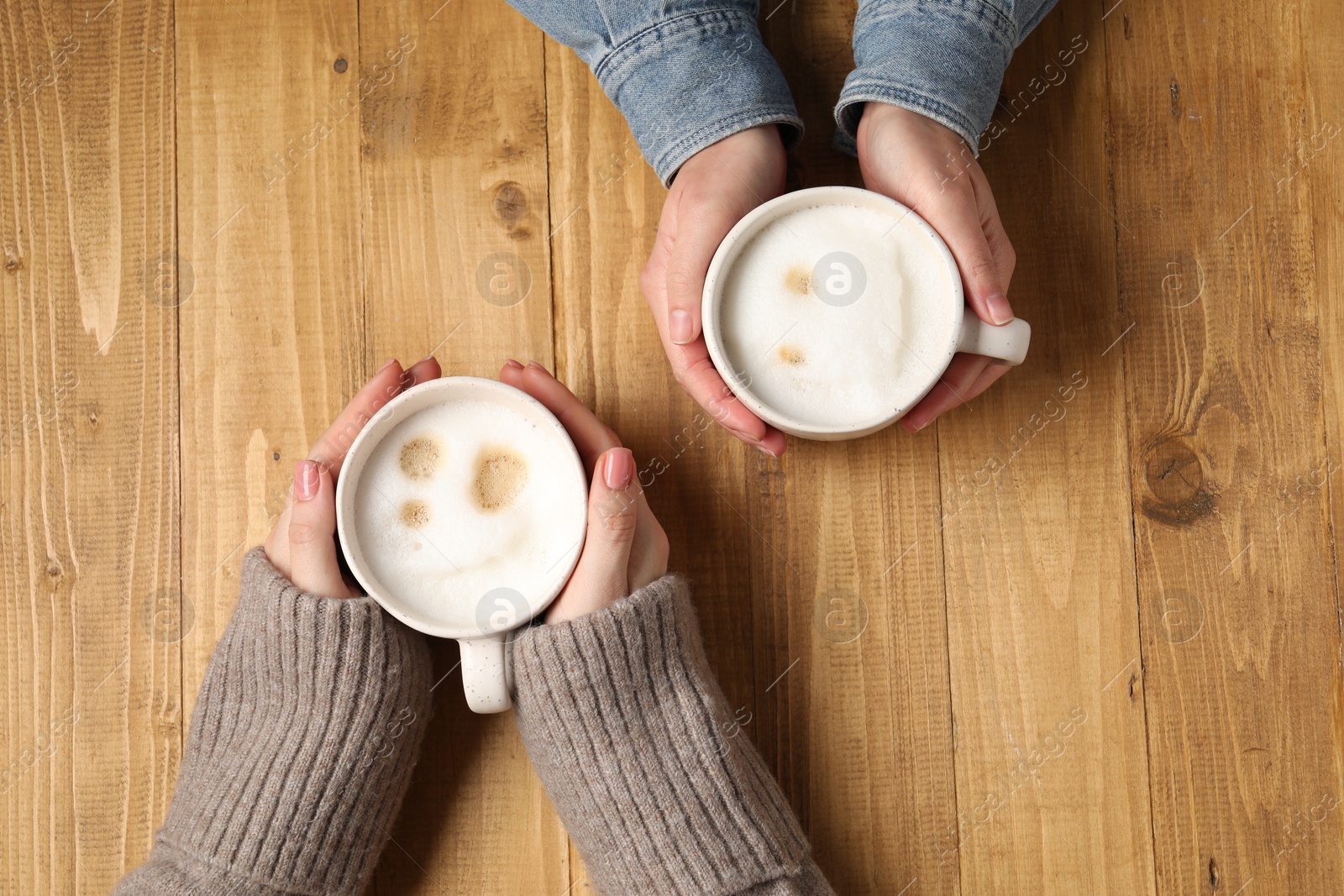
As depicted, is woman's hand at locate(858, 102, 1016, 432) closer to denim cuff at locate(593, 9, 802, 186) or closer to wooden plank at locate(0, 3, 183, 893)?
denim cuff at locate(593, 9, 802, 186)

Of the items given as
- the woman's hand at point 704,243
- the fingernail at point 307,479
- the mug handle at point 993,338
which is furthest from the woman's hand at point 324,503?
the mug handle at point 993,338

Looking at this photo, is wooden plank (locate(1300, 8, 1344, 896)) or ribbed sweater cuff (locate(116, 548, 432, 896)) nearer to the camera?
ribbed sweater cuff (locate(116, 548, 432, 896))

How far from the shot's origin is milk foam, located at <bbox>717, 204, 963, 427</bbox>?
644mm

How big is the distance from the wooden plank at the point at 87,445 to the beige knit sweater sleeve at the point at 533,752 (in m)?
0.11

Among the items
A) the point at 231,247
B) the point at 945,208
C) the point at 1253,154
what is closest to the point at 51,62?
the point at 231,247

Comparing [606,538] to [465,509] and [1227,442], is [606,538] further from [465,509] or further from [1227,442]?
[1227,442]

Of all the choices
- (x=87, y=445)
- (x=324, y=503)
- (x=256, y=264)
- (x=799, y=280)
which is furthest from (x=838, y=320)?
(x=87, y=445)

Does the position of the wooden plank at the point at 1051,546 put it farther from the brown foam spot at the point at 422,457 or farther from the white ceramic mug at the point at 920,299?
the brown foam spot at the point at 422,457

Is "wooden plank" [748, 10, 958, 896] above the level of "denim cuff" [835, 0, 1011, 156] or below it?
below

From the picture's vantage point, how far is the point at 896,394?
65cm

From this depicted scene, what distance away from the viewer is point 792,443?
2.69 feet

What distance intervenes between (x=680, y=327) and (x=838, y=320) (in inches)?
4.5

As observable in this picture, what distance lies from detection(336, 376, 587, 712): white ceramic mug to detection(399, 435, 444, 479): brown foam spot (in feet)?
0.07

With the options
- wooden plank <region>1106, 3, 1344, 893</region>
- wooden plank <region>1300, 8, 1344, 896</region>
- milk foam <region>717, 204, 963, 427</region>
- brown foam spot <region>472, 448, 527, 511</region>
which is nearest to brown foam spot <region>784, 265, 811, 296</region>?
milk foam <region>717, 204, 963, 427</region>
